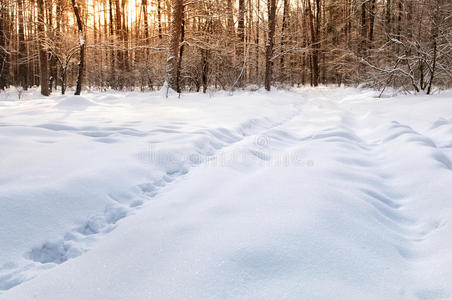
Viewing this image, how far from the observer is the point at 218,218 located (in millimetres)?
1676

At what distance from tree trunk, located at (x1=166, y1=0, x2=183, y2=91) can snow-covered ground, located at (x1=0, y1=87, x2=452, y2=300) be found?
633cm

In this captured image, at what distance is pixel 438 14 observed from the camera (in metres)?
7.11

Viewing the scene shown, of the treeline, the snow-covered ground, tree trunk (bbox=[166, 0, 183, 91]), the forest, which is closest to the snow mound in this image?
the forest

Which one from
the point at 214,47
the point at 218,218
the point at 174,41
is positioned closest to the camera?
the point at 218,218

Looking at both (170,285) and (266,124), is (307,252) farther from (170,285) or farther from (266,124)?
(266,124)

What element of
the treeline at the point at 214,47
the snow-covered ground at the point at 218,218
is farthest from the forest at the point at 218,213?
the treeline at the point at 214,47

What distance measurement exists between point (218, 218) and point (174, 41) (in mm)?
8632

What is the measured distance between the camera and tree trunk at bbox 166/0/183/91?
29.9 feet

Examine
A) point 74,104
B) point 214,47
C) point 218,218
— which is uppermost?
point 214,47

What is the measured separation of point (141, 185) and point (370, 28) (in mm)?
18676

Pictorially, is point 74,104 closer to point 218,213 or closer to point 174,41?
point 174,41

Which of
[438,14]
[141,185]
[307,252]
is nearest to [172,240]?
[307,252]

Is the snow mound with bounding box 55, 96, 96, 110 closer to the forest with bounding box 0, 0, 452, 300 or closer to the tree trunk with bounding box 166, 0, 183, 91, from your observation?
the forest with bounding box 0, 0, 452, 300

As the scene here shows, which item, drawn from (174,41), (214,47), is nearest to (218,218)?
(174,41)
